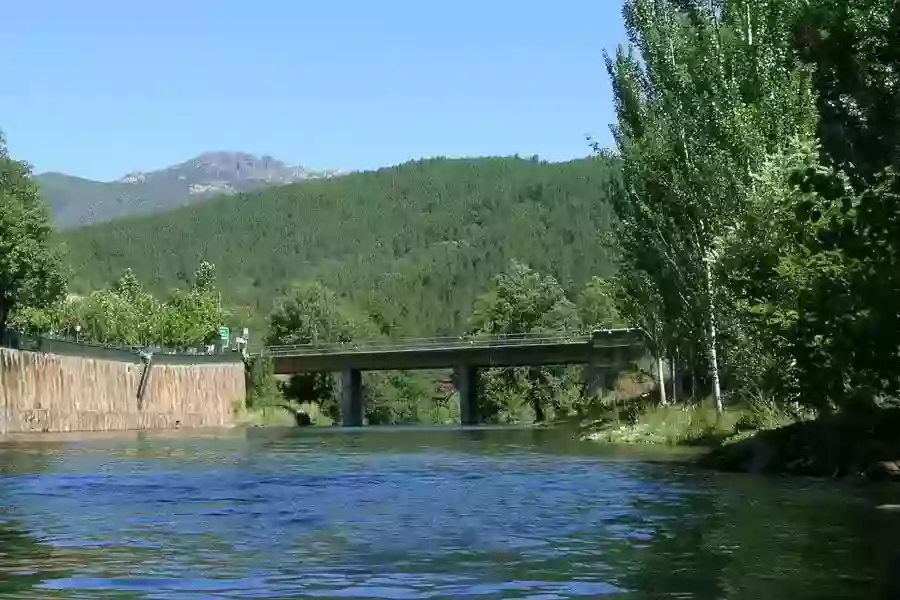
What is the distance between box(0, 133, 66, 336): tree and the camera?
66.0 meters

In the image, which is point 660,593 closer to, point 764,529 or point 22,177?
point 764,529

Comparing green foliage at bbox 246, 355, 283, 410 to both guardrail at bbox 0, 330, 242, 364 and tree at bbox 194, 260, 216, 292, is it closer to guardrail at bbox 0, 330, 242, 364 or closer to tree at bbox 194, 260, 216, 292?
guardrail at bbox 0, 330, 242, 364

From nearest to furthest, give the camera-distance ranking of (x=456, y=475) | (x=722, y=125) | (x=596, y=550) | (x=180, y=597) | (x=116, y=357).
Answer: (x=180, y=597)
(x=596, y=550)
(x=456, y=475)
(x=722, y=125)
(x=116, y=357)

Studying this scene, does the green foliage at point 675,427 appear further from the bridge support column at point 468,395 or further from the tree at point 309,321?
the tree at point 309,321

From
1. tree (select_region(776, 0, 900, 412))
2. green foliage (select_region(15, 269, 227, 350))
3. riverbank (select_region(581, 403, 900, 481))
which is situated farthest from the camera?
green foliage (select_region(15, 269, 227, 350))

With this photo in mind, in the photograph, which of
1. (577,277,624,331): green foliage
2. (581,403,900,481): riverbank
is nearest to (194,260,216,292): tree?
(577,277,624,331): green foliage

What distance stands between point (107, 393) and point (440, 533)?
198 ft

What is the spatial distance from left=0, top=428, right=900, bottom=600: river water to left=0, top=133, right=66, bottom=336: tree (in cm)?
3413

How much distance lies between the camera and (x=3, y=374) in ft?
209

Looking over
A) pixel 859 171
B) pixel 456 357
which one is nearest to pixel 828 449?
pixel 859 171

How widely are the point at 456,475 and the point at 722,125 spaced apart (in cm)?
1515

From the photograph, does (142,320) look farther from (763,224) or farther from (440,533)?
(440,533)

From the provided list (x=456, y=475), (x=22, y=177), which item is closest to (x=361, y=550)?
(x=456, y=475)

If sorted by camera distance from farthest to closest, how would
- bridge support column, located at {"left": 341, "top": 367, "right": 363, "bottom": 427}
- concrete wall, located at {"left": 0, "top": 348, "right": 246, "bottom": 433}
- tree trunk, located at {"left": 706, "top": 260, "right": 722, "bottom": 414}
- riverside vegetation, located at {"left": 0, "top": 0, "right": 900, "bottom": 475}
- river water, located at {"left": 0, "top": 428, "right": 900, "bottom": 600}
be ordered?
bridge support column, located at {"left": 341, "top": 367, "right": 363, "bottom": 427}
concrete wall, located at {"left": 0, "top": 348, "right": 246, "bottom": 433}
tree trunk, located at {"left": 706, "top": 260, "right": 722, "bottom": 414}
riverside vegetation, located at {"left": 0, "top": 0, "right": 900, "bottom": 475}
river water, located at {"left": 0, "top": 428, "right": 900, "bottom": 600}
